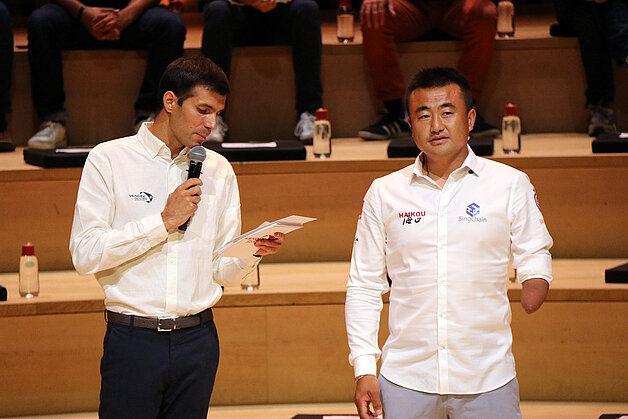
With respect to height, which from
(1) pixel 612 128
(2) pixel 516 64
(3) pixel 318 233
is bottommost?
(3) pixel 318 233

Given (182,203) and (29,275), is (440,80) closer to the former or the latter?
(182,203)

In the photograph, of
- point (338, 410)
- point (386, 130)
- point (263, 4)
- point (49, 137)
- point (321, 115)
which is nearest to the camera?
point (338, 410)

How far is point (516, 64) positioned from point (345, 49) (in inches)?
33.2

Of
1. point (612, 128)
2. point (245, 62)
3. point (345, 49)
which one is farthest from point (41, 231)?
point (612, 128)

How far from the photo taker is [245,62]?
13.7 feet

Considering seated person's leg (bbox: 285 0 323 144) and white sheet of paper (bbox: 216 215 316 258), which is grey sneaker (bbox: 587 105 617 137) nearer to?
seated person's leg (bbox: 285 0 323 144)

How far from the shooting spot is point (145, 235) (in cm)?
209

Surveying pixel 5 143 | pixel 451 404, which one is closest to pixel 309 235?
pixel 5 143

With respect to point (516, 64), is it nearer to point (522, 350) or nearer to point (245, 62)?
point (245, 62)

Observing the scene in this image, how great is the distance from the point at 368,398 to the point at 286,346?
1210mm

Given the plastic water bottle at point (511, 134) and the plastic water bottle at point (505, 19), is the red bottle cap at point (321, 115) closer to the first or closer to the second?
the plastic water bottle at point (511, 134)

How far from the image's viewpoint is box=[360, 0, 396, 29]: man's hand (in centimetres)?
403

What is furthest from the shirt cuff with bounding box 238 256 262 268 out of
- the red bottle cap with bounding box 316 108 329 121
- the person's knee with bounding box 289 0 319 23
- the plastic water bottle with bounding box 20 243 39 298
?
the person's knee with bounding box 289 0 319 23

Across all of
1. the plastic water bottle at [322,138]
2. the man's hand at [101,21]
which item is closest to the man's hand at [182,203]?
the plastic water bottle at [322,138]
